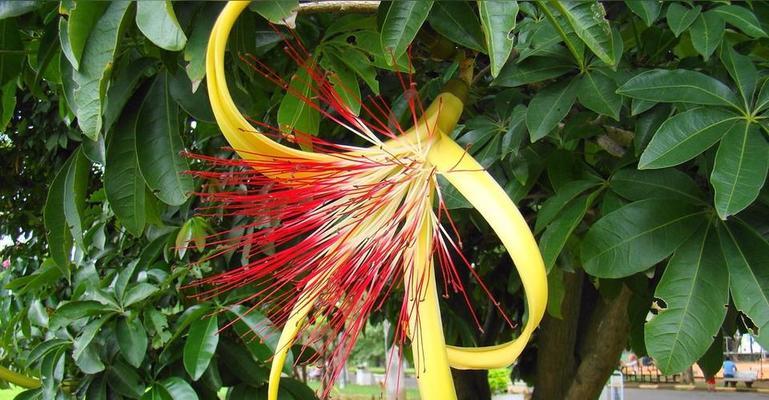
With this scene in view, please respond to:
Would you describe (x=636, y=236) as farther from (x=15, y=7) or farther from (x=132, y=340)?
(x=132, y=340)

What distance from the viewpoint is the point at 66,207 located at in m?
1.11

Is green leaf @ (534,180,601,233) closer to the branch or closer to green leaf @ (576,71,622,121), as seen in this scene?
green leaf @ (576,71,622,121)

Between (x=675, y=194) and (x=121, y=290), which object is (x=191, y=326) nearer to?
(x=121, y=290)

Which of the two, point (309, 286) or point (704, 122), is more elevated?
point (704, 122)

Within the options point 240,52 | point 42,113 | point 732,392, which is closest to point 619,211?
point 240,52

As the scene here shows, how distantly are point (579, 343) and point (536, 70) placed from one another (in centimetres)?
158

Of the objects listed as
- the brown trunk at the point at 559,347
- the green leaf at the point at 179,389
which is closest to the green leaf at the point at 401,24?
the green leaf at the point at 179,389

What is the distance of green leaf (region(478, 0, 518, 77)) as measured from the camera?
78 cm

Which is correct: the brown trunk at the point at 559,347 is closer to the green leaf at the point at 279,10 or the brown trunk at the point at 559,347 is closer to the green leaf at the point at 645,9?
the green leaf at the point at 645,9

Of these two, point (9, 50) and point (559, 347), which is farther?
point (559, 347)

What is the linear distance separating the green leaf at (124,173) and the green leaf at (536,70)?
52cm

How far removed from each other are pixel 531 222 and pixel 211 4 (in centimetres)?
106

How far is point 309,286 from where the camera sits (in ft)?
2.84

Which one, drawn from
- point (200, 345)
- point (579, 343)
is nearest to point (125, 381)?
point (200, 345)
